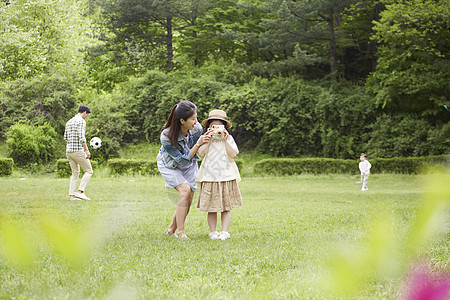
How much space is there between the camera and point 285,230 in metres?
6.87

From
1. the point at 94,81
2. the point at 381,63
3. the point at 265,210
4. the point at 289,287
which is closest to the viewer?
the point at 289,287

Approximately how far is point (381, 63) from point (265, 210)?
1582 cm

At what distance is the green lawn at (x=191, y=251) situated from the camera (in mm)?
763

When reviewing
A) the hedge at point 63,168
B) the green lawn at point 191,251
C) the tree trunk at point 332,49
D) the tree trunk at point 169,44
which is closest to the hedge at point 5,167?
the hedge at point 63,168

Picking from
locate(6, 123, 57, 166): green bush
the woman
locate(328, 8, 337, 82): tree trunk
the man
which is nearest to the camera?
the woman

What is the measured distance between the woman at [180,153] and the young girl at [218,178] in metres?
0.15

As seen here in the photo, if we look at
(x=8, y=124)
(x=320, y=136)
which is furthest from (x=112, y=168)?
(x=320, y=136)

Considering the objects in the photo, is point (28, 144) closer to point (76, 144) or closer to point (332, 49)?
point (76, 144)

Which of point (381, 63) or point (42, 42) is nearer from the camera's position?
point (381, 63)

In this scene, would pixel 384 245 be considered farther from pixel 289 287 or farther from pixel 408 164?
pixel 408 164

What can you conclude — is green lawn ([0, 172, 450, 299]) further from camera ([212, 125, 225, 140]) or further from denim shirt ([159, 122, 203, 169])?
camera ([212, 125, 225, 140])

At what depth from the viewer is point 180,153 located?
A: 5.88m

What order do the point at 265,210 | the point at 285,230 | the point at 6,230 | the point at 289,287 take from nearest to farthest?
the point at 6,230 → the point at 289,287 → the point at 285,230 → the point at 265,210

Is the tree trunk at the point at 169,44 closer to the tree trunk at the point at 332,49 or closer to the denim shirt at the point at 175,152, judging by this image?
the tree trunk at the point at 332,49
